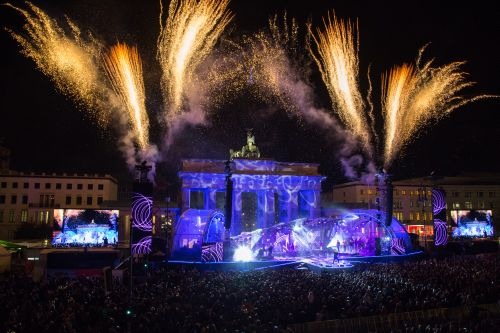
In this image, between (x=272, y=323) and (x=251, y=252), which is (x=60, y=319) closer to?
(x=272, y=323)

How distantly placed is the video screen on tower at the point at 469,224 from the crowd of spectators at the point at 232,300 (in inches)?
1425

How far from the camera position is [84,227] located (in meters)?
49.8

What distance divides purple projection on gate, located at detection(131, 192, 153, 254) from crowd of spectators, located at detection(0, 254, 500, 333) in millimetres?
6236

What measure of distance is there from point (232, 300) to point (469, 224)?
51.1 metres

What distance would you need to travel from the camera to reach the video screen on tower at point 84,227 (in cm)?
4875

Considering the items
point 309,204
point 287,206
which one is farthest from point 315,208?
point 287,206

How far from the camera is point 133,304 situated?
17547 mm

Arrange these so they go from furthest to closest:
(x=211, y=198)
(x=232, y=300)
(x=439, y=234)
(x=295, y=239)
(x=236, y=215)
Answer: (x=211, y=198), (x=236, y=215), (x=295, y=239), (x=439, y=234), (x=232, y=300)

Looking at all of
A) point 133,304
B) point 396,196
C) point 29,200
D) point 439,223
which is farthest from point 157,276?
point 396,196

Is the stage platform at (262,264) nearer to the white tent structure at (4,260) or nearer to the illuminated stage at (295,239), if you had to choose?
the illuminated stage at (295,239)

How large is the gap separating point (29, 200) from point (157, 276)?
6275 cm

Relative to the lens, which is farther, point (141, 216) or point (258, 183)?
point (258, 183)

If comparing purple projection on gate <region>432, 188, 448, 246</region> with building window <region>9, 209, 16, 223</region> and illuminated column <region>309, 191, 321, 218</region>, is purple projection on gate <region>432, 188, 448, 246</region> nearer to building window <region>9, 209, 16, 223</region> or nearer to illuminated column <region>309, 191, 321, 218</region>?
illuminated column <region>309, 191, 321, 218</region>

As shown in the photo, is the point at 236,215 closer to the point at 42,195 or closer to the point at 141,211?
the point at 141,211
